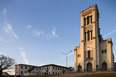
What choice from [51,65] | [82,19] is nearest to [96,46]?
[82,19]

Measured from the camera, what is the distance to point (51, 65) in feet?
244

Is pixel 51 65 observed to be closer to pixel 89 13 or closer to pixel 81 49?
pixel 81 49

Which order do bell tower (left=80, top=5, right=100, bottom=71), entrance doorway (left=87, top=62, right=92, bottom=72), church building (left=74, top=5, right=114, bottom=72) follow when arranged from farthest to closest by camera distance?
entrance doorway (left=87, top=62, right=92, bottom=72), bell tower (left=80, top=5, right=100, bottom=71), church building (left=74, top=5, right=114, bottom=72)

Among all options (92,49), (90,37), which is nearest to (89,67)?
(92,49)

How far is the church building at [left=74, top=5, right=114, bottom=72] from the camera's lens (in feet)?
152

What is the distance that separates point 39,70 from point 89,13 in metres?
50.9

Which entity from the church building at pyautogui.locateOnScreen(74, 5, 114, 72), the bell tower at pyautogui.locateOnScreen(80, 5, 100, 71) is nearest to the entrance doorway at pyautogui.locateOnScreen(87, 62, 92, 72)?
the church building at pyautogui.locateOnScreen(74, 5, 114, 72)

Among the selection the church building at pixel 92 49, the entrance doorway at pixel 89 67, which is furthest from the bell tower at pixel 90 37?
the entrance doorway at pixel 89 67

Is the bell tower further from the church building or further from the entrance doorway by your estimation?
the entrance doorway

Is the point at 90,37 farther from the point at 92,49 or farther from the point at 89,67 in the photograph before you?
the point at 89,67

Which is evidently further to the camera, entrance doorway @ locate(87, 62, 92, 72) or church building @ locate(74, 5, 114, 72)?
entrance doorway @ locate(87, 62, 92, 72)

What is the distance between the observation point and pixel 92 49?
49.1 meters

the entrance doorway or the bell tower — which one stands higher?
the bell tower

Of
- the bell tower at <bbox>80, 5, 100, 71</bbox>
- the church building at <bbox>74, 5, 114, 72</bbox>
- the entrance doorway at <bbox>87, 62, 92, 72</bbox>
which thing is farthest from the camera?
the entrance doorway at <bbox>87, 62, 92, 72</bbox>
